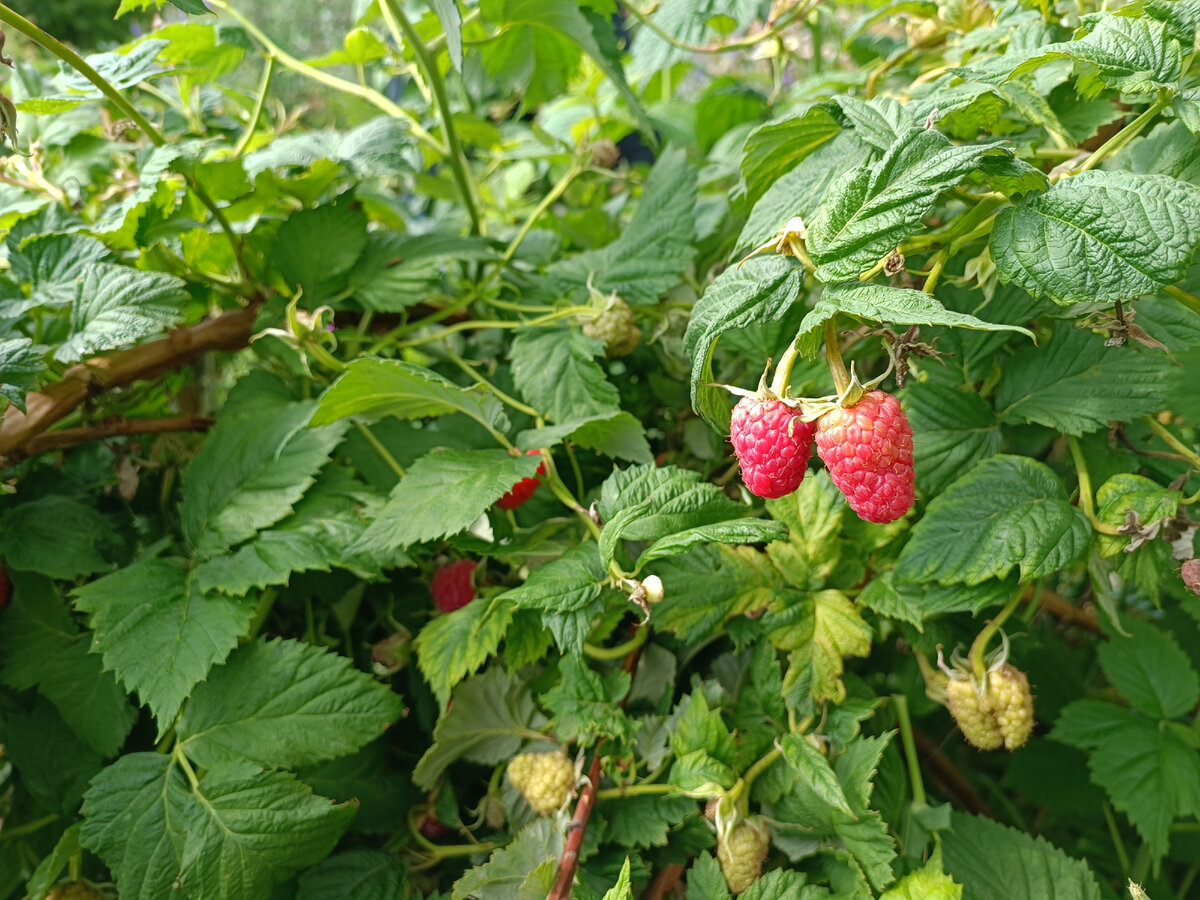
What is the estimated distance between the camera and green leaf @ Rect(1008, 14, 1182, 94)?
47 centimetres

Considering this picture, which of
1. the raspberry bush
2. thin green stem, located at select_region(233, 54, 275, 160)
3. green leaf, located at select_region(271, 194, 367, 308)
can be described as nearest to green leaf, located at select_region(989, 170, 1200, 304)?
the raspberry bush

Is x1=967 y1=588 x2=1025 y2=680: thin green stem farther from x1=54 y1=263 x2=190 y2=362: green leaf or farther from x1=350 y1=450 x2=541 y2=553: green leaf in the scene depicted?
x1=54 y1=263 x2=190 y2=362: green leaf

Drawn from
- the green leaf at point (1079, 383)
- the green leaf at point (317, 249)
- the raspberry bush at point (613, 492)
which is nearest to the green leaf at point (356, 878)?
the raspberry bush at point (613, 492)

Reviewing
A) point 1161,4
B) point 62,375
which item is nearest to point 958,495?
point 1161,4

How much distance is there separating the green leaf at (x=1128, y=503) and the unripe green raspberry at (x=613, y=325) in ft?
1.21

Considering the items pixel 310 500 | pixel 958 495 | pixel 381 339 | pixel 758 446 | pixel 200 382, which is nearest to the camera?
pixel 758 446

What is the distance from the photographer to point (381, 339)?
2.58 feet

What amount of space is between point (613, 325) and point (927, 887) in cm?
46

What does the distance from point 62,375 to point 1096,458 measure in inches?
31.4

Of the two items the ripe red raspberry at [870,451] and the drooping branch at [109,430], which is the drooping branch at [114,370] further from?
the ripe red raspberry at [870,451]

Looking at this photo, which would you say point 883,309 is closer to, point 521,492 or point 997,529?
point 997,529

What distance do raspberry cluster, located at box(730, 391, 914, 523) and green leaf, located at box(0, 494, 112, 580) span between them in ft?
1.78

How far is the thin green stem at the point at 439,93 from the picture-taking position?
69 centimetres

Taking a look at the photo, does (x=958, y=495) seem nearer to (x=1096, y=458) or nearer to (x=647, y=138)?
(x=1096, y=458)
